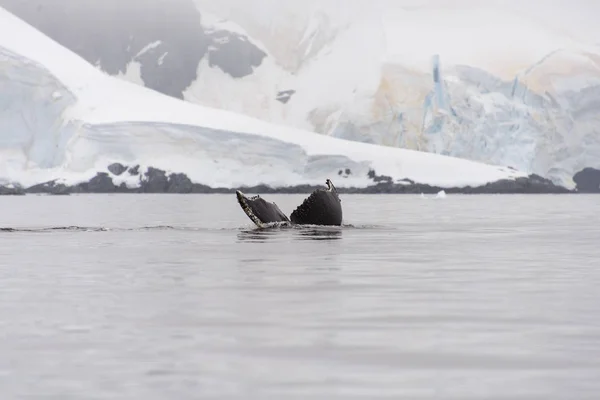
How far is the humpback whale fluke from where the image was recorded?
25.1 m

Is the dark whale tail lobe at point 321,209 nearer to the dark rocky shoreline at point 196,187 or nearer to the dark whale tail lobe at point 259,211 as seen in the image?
the dark whale tail lobe at point 259,211

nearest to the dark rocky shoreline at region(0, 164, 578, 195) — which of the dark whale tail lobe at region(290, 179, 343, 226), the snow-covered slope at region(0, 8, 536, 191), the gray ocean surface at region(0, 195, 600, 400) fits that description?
the snow-covered slope at region(0, 8, 536, 191)

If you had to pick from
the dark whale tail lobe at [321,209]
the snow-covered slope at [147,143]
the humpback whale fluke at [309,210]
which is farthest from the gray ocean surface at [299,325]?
the snow-covered slope at [147,143]

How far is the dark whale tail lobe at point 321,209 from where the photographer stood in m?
25.4

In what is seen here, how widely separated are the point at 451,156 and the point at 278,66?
58176mm

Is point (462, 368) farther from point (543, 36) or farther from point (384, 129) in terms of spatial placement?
point (543, 36)

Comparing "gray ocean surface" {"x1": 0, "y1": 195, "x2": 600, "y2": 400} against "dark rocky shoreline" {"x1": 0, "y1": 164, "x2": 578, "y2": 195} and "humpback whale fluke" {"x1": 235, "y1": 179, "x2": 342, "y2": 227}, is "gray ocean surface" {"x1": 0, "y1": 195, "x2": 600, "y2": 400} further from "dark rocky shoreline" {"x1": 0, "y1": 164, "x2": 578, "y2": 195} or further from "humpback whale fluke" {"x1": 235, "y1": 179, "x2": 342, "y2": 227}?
"dark rocky shoreline" {"x1": 0, "y1": 164, "x2": 578, "y2": 195}

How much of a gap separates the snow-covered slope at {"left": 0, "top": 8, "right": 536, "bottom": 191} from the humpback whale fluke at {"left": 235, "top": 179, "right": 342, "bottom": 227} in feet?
190

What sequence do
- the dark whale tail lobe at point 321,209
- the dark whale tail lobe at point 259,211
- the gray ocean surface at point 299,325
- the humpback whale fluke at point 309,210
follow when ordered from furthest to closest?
the dark whale tail lobe at point 321,209
the humpback whale fluke at point 309,210
the dark whale tail lobe at point 259,211
the gray ocean surface at point 299,325

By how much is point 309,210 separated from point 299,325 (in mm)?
17740

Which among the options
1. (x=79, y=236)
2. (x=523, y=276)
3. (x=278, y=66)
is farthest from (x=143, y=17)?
(x=523, y=276)

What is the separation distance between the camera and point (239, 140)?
86.1 metres

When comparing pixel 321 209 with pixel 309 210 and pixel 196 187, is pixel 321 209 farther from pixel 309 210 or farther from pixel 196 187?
pixel 196 187

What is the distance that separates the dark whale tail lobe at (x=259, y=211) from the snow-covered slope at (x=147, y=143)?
190ft
